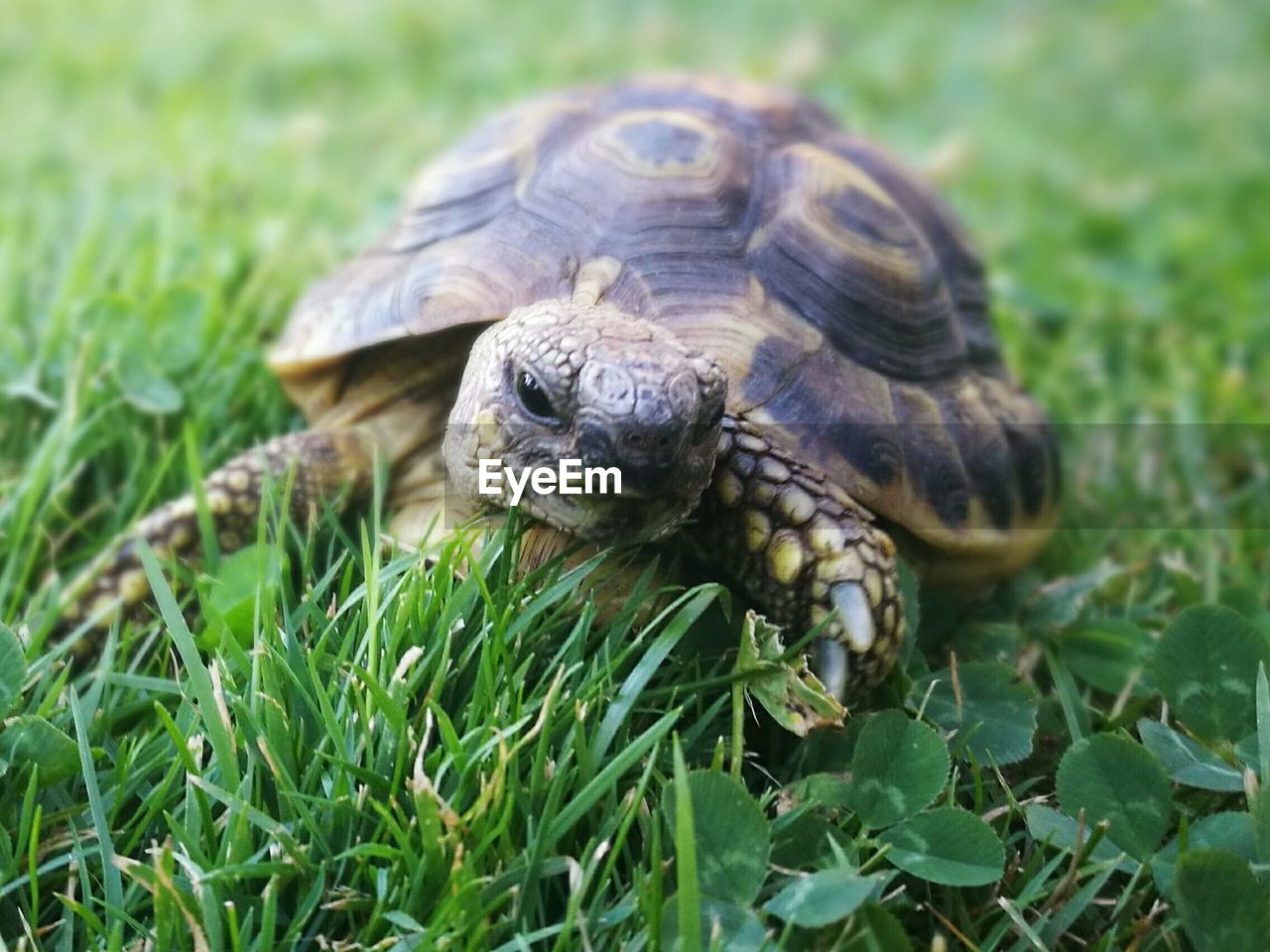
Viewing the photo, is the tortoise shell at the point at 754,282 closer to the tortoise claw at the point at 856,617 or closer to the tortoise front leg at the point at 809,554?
the tortoise front leg at the point at 809,554

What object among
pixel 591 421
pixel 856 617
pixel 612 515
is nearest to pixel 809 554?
pixel 856 617

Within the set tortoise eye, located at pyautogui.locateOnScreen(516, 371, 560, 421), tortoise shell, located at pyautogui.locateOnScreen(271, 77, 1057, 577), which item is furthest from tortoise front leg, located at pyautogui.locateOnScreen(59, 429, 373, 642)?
tortoise eye, located at pyautogui.locateOnScreen(516, 371, 560, 421)

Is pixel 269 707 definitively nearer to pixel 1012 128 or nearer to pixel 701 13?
pixel 1012 128

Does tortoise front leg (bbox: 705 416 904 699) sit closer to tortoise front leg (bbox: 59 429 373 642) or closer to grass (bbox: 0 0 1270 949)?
grass (bbox: 0 0 1270 949)

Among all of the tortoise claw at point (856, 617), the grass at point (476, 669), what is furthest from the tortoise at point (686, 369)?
the grass at point (476, 669)

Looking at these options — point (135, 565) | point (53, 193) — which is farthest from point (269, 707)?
point (53, 193)

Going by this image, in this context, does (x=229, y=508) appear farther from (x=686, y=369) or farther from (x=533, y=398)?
(x=686, y=369)

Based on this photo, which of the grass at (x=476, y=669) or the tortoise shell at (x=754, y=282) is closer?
the grass at (x=476, y=669)
